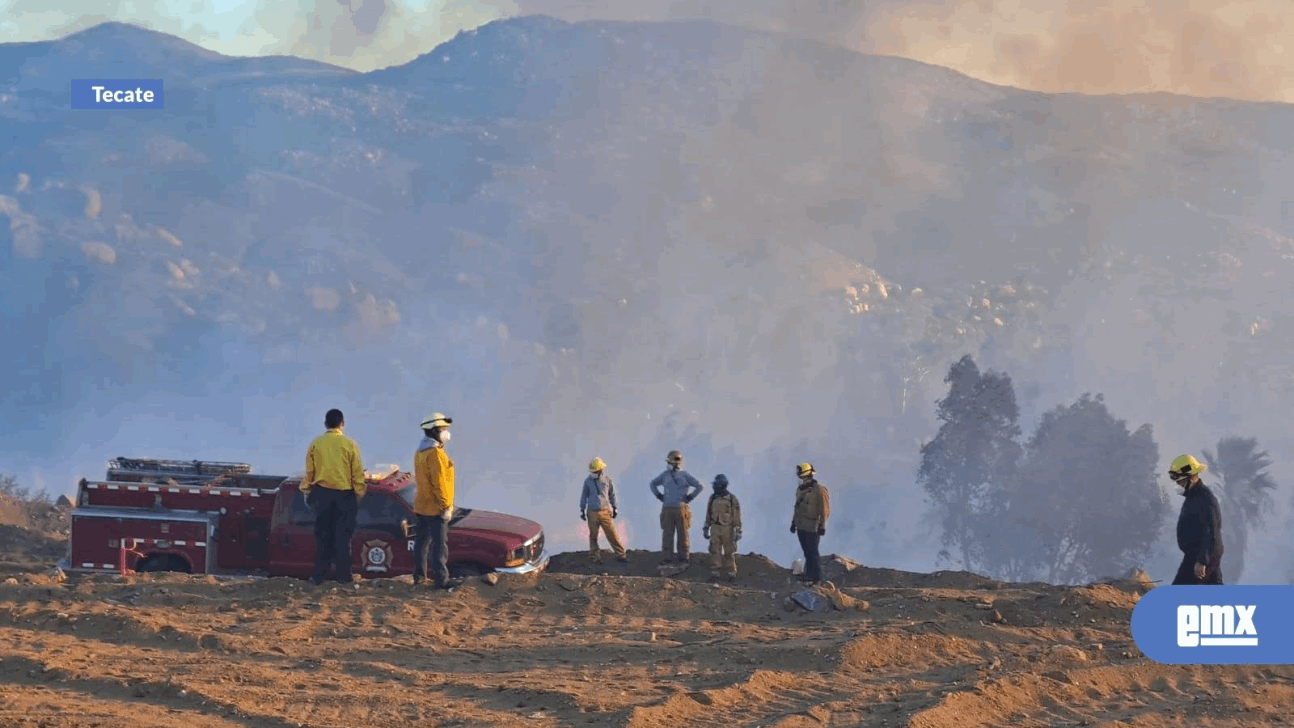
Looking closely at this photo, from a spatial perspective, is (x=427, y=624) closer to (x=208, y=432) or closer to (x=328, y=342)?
(x=208, y=432)

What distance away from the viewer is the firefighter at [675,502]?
60.6 ft

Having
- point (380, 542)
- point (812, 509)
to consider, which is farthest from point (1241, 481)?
point (380, 542)

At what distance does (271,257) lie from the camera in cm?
16938

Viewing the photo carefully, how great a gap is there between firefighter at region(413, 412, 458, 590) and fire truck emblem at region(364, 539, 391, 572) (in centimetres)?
116

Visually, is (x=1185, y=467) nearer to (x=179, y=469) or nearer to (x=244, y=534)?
(x=244, y=534)

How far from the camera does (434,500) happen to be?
14.1 metres

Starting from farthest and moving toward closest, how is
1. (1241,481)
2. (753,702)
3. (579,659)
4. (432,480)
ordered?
(1241,481) < (432,480) < (579,659) < (753,702)

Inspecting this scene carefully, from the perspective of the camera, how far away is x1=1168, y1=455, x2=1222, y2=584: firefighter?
38.4 ft

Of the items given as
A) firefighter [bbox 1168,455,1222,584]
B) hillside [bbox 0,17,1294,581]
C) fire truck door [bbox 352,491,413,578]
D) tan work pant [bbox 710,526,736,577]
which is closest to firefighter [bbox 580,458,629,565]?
tan work pant [bbox 710,526,736,577]

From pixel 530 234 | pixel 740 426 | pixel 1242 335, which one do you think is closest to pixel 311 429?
pixel 740 426

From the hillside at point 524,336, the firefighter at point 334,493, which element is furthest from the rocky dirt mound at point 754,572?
the hillside at point 524,336

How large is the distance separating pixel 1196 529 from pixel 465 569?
8206 mm

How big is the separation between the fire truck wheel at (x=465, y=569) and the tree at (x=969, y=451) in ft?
209

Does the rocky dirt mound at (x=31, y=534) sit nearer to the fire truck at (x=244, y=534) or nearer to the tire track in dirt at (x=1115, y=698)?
the fire truck at (x=244, y=534)
